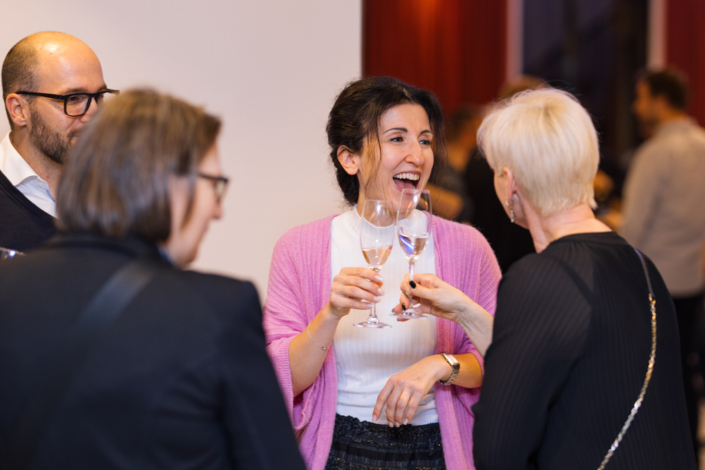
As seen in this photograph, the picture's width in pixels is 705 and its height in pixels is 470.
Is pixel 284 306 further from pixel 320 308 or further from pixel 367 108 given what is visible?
pixel 367 108

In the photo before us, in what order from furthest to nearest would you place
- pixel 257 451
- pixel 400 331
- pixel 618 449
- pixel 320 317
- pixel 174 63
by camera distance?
pixel 174 63
pixel 400 331
pixel 320 317
pixel 618 449
pixel 257 451

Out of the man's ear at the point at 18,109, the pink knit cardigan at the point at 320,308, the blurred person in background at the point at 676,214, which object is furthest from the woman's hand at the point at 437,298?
the blurred person in background at the point at 676,214

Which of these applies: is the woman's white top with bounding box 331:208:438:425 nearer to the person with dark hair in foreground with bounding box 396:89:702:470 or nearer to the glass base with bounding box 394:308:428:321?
the glass base with bounding box 394:308:428:321

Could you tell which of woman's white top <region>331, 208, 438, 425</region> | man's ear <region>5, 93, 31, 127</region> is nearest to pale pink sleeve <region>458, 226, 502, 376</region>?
woman's white top <region>331, 208, 438, 425</region>

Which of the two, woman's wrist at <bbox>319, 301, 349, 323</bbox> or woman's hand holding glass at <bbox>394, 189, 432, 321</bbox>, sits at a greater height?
woman's hand holding glass at <bbox>394, 189, 432, 321</bbox>

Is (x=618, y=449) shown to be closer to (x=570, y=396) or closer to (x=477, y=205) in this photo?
(x=570, y=396)

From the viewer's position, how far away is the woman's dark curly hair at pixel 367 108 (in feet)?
5.88

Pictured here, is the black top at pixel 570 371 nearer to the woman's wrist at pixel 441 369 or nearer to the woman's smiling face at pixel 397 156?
the woman's wrist at pixel 441 369

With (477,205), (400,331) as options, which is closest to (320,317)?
(400,331)

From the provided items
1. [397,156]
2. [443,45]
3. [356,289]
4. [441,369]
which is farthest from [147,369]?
[443,45]

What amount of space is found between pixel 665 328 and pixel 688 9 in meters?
6.61

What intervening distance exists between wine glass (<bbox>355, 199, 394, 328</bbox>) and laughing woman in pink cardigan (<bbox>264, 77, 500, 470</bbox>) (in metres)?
0.06

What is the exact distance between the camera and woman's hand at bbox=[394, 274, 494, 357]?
147cm

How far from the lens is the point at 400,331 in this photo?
1.72 meters
